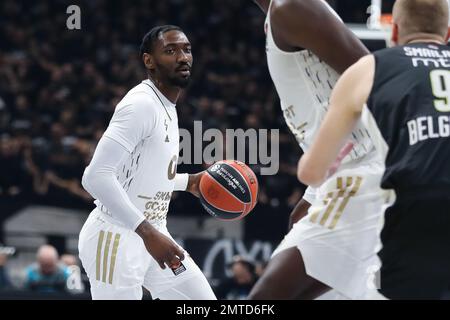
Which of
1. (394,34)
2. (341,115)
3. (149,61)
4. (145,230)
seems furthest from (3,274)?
(341,115)

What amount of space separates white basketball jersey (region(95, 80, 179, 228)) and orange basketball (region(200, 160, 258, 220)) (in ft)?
1.25

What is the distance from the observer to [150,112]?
4711 mm

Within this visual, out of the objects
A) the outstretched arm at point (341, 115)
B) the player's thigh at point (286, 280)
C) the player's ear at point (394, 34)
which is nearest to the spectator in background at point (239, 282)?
the player's thigh at point (286, 280)

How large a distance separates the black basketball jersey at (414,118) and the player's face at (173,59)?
1.91 m

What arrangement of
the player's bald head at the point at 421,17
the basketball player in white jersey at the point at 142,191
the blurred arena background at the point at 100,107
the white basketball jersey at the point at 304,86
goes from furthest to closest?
the blurred arena background at the point at 100,107 → the basketball player in white jersey at the point at 142,191 → the white basketball jersey at the point at 304,86 → the player's bald head at the point at 421,17

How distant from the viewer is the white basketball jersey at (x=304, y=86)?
382cm

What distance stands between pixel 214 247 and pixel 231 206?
17.1ft

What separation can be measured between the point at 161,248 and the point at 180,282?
0.48 meters

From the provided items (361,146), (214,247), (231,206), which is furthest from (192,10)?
(361,146)

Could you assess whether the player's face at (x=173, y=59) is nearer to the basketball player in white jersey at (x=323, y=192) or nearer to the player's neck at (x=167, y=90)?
the player's neck at (x=167, y=90)

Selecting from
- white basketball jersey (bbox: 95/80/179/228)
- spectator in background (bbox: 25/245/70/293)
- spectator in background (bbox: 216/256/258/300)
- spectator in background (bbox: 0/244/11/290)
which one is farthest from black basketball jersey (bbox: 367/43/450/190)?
spectator in background (bbox: 0/244/11/290)

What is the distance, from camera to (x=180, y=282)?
4770 millimetres

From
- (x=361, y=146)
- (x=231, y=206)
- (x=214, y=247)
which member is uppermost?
(x=361, y=146)
